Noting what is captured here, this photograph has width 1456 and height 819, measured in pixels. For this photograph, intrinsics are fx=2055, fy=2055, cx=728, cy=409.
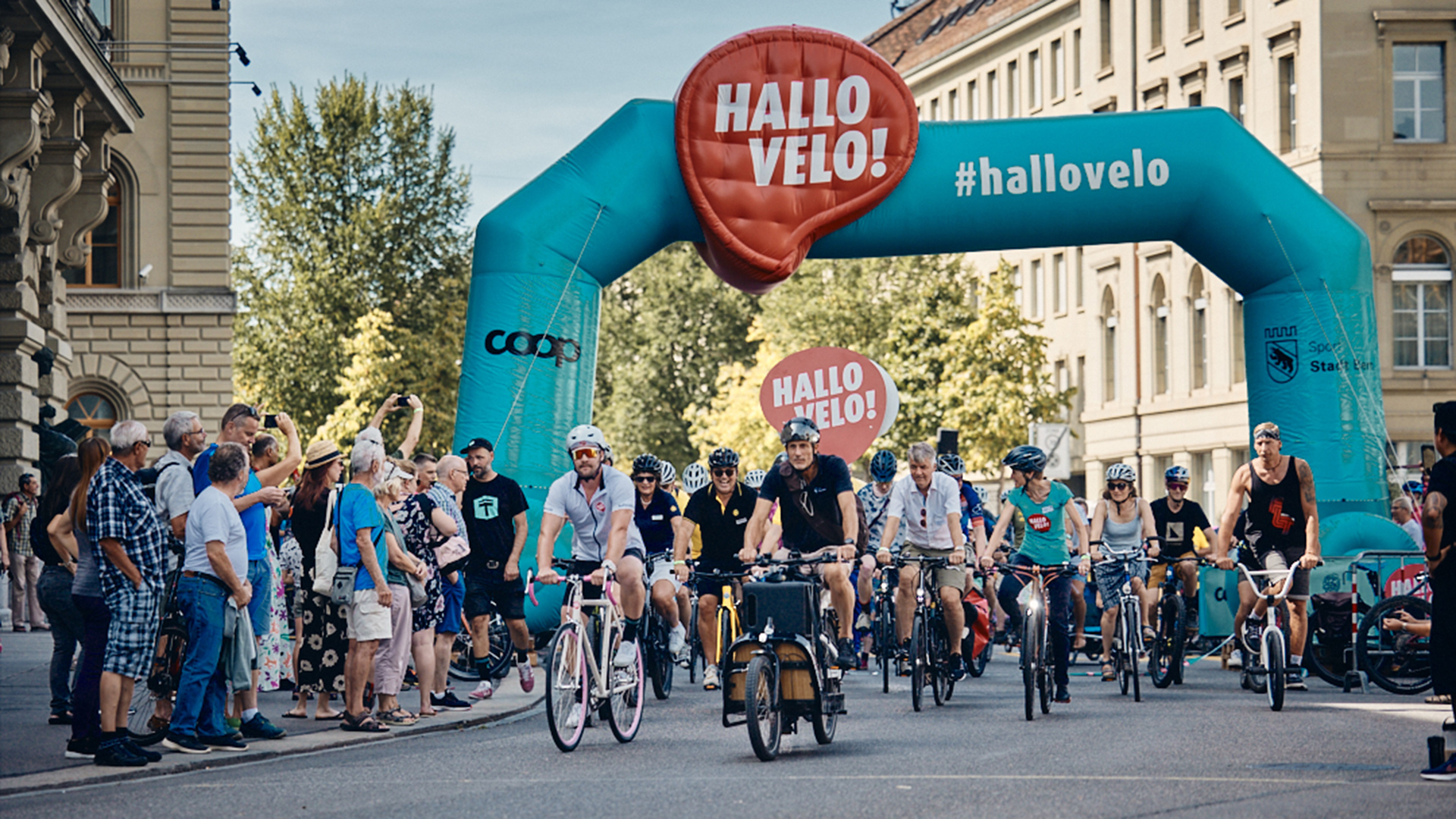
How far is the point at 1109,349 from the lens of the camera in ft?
185

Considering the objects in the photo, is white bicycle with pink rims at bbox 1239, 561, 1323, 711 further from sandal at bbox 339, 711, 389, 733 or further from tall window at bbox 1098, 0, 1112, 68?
tall window at bbox 1098, 0, 1112, 68

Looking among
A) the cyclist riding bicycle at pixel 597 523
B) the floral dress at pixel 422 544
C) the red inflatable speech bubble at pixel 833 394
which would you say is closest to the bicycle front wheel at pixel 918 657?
A: the cyclist riding bicycle at pixel 597 523

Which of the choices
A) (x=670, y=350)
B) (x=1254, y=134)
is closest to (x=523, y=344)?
(x=1254, y=134)

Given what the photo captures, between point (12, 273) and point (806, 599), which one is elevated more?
point (12, 273)

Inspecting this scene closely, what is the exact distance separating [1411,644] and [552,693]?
7298 millimetres

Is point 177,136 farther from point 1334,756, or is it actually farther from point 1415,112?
point 1334,756

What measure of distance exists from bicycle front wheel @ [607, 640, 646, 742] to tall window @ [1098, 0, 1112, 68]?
46883mm

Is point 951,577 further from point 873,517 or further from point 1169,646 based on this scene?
point 873,517

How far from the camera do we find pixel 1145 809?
28.7 feet

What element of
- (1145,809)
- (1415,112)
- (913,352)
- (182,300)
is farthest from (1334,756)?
(913,352)

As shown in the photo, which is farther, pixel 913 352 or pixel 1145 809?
pixel 913 352

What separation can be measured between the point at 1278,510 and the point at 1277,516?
42 millimetres

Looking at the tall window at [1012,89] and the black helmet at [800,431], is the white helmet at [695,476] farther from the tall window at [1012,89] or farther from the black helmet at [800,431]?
the tall window at [1012,89]

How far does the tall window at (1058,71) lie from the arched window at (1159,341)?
10500 mm
